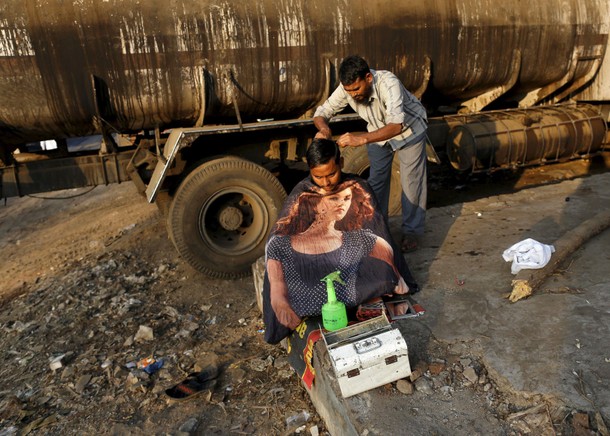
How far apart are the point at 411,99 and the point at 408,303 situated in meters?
1.75

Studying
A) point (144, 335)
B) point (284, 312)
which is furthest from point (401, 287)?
point (144, 335)

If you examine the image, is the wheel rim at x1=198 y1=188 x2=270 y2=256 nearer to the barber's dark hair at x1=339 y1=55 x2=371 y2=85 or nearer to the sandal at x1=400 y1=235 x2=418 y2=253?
the sandal at x1=400 y1=235 x2=418 y2=253

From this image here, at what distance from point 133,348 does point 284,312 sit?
→ 181cm

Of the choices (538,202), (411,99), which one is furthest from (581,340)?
(538,202)

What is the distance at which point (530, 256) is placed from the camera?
3.43 meters

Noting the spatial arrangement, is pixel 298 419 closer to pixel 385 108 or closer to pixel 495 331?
pixel 495 331

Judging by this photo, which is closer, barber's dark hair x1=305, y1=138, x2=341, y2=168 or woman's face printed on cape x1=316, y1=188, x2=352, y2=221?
barber's dark hair x1=305, y1=138, x2=341, y2=168

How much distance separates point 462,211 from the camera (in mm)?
4934

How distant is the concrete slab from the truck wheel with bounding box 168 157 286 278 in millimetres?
1786

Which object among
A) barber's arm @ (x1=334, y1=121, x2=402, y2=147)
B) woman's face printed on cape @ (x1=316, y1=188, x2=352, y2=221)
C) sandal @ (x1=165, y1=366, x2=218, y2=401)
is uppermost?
barber's arm @ (x1=334, y1=121, x2=402, y2=147)

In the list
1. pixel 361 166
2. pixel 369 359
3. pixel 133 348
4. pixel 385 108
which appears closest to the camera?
pixel 369 359

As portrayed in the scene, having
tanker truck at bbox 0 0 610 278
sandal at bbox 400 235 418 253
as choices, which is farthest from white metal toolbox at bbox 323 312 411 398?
tanker truck at bbox 0 0 610 278

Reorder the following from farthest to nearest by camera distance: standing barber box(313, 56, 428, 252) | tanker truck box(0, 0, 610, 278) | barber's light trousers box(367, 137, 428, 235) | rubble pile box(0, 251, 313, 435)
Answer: tanker truck box(0, 0, 610, 278) < barber's light trousers box(367, 137, 428, 235) < standing barber box(313, 56, 428, 252) < rubble pile box(0, 251, 313, 435)

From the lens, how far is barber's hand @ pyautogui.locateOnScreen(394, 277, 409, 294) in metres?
3.05
